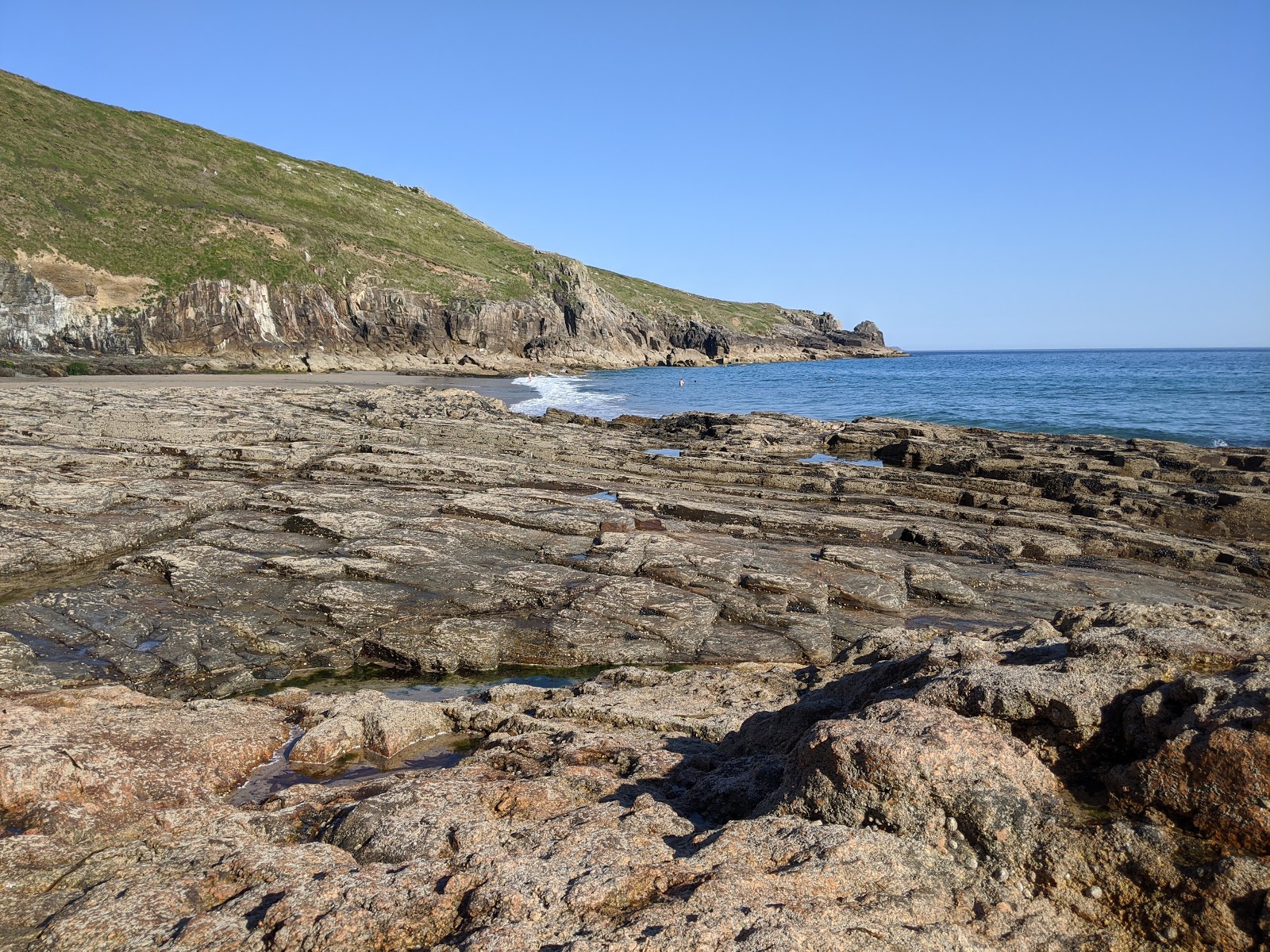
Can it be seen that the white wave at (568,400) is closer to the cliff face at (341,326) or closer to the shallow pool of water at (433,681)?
the cliff face at (341,326)

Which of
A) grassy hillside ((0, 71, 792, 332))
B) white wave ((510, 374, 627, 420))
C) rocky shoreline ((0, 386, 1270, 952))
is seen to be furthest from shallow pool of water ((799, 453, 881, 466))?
grassy hillside ((0, 71, 792, 332))

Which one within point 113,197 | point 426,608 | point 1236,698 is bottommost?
point 426,608

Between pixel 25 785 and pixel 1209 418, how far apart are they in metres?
64.4

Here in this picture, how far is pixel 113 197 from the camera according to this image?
234 ft

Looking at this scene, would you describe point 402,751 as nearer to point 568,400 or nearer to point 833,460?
point 833,460

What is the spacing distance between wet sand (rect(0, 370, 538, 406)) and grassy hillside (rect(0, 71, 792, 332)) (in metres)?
14.8

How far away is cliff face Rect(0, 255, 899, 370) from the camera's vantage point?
5928cm

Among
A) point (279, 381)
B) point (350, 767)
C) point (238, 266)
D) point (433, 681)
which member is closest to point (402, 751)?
point (350, 767)

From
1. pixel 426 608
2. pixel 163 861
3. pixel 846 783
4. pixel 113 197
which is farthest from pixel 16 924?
pixel 113 197

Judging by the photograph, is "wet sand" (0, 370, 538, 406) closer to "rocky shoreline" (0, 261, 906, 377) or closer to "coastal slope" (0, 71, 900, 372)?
"rocky shoreline" (0, 261, 906, 377)

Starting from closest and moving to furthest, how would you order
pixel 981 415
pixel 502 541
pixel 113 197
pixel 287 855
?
pixel 287 855
pixel 502 541
pixel 981 415
pixel 113 197

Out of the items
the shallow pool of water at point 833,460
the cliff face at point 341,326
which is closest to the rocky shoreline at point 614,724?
the shallow pool of water at point 833,460

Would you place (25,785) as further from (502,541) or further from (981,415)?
(981,415)

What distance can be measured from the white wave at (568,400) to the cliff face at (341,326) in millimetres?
13777
